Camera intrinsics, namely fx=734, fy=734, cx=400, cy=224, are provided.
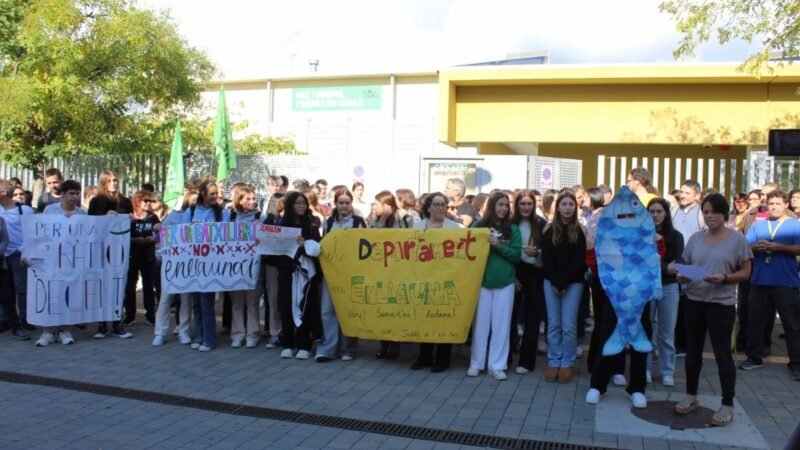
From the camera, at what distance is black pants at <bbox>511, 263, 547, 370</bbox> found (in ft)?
24.7

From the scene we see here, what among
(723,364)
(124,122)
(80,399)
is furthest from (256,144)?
(723,364)

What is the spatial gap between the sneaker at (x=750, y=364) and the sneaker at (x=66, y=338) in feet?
25.1

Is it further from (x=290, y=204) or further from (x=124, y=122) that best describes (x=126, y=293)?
(x=124, y=122)

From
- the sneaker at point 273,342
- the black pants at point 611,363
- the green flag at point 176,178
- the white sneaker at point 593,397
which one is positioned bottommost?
the white sneaker at point 593,397

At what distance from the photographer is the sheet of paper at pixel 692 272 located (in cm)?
584

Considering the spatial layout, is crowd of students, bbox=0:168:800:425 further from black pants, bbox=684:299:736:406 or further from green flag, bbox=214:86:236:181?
green flag, bbox=214:86:236:181

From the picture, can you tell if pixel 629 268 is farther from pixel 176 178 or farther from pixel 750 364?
pixel 176 178

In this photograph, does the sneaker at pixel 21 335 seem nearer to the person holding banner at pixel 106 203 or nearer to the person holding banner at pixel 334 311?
the person holding banner at pixel 106 203

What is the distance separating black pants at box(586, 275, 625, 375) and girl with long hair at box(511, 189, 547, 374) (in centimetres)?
55

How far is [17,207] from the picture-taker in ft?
30.7

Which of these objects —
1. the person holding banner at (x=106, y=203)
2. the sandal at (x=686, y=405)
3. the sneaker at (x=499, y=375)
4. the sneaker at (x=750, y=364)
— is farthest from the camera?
the person holding banner at (x=106, y=203)

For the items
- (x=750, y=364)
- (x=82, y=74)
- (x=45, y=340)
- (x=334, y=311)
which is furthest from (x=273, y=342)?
(x=82, y=74)

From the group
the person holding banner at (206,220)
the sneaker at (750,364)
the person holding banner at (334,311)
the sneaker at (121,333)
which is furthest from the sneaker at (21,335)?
the sneaker at (750,364)

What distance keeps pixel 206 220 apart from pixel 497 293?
3605 millimetres
